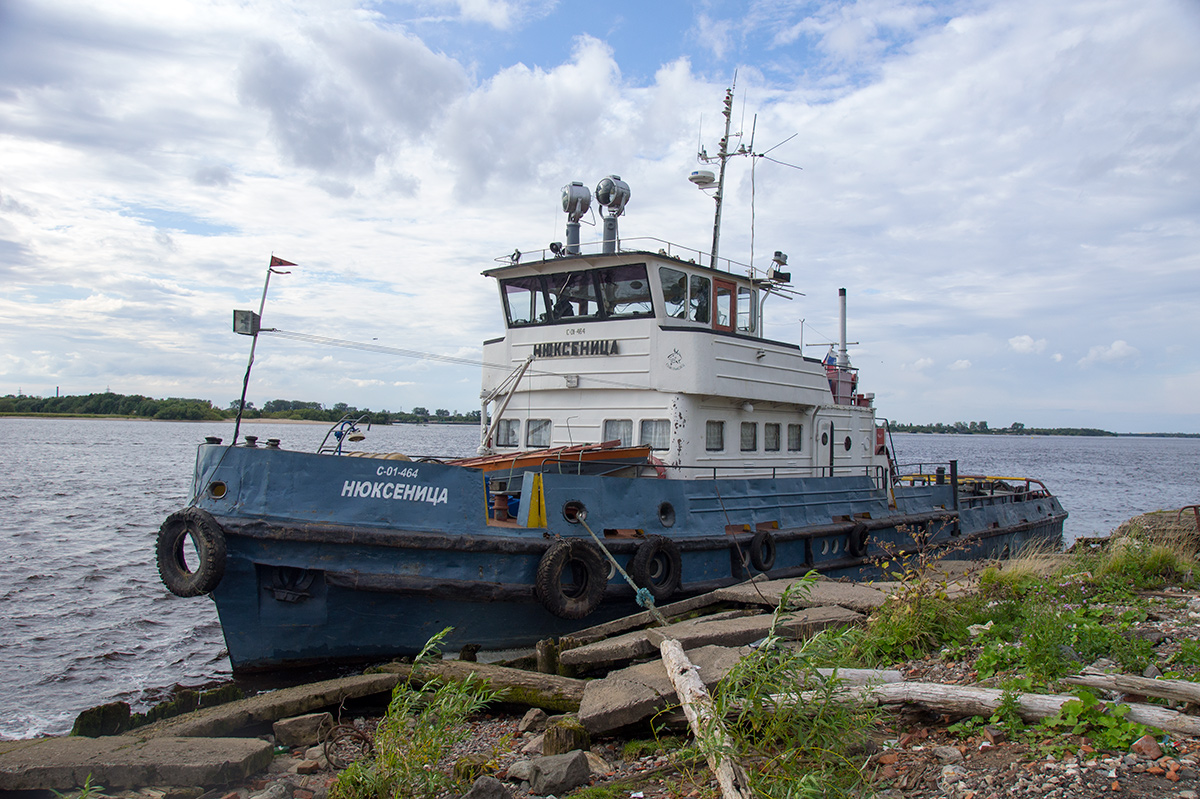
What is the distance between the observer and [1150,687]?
381cm

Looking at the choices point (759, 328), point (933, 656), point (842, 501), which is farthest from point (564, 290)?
point (933, 656)

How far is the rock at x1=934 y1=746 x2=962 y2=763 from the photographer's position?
12.2ft

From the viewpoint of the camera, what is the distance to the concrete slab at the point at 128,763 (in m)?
4.59

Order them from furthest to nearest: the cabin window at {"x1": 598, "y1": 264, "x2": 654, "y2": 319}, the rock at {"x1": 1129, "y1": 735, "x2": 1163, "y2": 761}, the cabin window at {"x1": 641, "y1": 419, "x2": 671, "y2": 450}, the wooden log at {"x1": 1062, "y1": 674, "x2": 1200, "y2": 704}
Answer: the cabin window at {"x1": 598, "y1": 264, "x2": 654, "y2": 319}
the cabin window at {"x1": 641, "y1": 419, "x2": 671, "y2": 450}
the wooden log at {"x1": 1062, "y1": 674, "x2": 1200, "y2": 704}
the rock at {"x1": 1129, "y1": 735, "x2": 1163, "y2": 761}

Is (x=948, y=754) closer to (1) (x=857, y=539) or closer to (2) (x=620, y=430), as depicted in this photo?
(2) (x=620, y=430)

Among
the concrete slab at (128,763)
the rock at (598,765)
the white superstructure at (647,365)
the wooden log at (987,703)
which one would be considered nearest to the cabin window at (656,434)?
the white superstructure at (647,365)

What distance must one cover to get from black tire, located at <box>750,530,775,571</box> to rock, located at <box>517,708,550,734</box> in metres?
3.89

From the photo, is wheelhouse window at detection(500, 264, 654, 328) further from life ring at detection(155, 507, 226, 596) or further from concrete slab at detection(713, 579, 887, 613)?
life ring at detection(155, 507, 226, 596)

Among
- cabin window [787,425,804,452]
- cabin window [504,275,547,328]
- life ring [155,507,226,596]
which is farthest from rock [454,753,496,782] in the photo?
cabin window [787,425,804,452]

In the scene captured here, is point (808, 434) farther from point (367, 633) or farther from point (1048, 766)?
point (1048, 766)

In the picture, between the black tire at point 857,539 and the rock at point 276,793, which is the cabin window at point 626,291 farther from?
the rock at point 276,793

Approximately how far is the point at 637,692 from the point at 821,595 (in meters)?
2.89

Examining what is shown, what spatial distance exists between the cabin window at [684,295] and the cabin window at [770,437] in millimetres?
1759

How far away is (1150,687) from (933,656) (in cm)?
155
